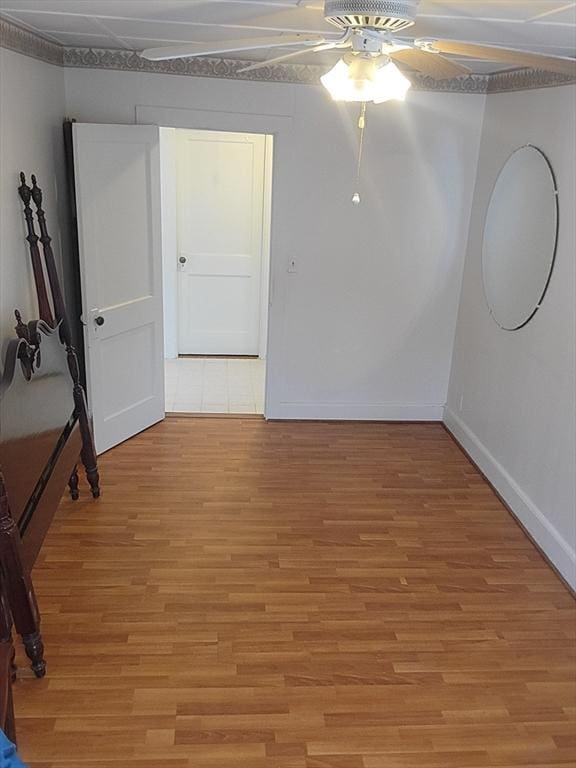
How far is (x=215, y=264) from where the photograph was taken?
602 cm

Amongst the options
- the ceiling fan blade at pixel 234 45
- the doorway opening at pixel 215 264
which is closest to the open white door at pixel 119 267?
the doorway opening at pixel 215 264

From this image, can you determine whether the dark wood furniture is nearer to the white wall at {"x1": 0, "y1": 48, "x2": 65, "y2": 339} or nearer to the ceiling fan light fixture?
the white wall at {"x1": 0, "y1": 48, "x2": 65, "y2": 339}

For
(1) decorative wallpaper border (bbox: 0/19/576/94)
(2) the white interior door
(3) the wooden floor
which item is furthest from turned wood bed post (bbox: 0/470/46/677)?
(2) the white interior door

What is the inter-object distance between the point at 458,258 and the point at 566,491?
2.00 metres

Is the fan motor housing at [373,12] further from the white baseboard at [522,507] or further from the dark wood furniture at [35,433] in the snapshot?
the white baseboard at [522,507]

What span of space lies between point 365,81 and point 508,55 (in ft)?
1.33

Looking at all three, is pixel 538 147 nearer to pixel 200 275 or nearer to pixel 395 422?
pixel 395 422

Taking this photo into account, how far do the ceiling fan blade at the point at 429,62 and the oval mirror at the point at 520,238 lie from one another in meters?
1.45

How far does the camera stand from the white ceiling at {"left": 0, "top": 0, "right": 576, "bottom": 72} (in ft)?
7.51

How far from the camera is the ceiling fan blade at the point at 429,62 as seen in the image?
79.4 inches

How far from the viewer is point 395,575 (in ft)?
10.4

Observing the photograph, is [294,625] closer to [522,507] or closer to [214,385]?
[522,507]

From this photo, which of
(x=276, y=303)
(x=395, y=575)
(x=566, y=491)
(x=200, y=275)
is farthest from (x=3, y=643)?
(x=200, y=275)

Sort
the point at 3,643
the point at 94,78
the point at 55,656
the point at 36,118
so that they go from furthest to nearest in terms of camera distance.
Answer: the point at 94,78 < the point at 36,118 < the point at 55,656 < the point at 3,643
